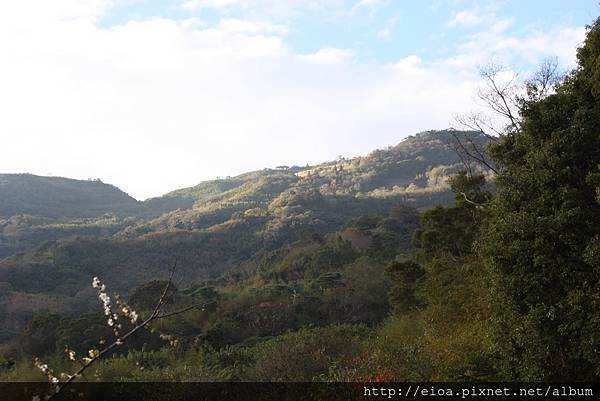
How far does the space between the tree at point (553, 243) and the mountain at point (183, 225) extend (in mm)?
28945

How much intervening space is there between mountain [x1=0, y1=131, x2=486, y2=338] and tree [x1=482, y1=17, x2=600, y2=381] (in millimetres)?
28945

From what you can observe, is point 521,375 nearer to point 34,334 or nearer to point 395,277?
point 395,277

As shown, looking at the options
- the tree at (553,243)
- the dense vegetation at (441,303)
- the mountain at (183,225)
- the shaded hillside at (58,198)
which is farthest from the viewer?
the shaded hillside at (58,198)

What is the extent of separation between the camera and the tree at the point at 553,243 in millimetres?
10484

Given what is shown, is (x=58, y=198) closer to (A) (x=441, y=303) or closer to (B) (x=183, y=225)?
(B) (x=183, y=225)

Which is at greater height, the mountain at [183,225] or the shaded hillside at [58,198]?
the shaded hillside at [58,198]

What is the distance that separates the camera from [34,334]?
2475 cm

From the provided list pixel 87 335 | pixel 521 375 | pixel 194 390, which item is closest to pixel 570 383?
pixel 521 375

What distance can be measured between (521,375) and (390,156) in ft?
432

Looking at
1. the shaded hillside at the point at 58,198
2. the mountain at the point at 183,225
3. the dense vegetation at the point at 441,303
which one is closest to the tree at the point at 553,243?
the dense vegetation at the point at 441,303

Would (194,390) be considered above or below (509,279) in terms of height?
below

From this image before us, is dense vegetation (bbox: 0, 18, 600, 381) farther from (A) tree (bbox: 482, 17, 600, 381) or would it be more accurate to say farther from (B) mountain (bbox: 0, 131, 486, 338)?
(B) mountain (bbox: 0, 131, 486, 338)

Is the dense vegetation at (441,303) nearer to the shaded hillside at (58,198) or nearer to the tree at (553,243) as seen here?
the tree at (553,243)

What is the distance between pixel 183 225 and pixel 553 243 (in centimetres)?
8359
